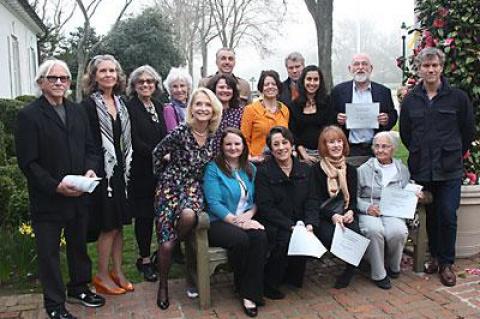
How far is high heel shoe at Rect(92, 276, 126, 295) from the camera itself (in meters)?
4.56

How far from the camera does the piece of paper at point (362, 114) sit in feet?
16.6

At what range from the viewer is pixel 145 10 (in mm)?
23875

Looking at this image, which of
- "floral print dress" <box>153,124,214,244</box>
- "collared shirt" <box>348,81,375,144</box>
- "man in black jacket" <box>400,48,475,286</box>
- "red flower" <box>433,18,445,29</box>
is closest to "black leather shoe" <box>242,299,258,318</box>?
"floral print dress" <box>153,124,214,244</box>

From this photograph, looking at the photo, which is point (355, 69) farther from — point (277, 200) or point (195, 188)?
point (195, 188)

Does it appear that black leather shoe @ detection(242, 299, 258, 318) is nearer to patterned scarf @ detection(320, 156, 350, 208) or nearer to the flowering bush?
patterned scarf @ detection(320, 156, 350, 208)

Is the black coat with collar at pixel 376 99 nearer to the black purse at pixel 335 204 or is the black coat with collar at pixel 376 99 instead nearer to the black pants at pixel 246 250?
the black purse at pixel 335 204

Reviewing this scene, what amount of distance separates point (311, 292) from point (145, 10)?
21.5m

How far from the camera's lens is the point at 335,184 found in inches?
185

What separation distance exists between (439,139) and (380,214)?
86cm

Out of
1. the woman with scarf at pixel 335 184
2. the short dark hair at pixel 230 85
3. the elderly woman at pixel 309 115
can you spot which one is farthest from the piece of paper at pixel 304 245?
the short dark hair at pixel 230 85

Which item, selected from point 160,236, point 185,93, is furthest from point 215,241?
point 185,93

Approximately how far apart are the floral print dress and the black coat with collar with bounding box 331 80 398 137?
59.6 inches

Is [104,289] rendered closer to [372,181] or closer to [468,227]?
[372,181]

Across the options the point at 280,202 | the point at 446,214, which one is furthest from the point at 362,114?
the point at 280,202
